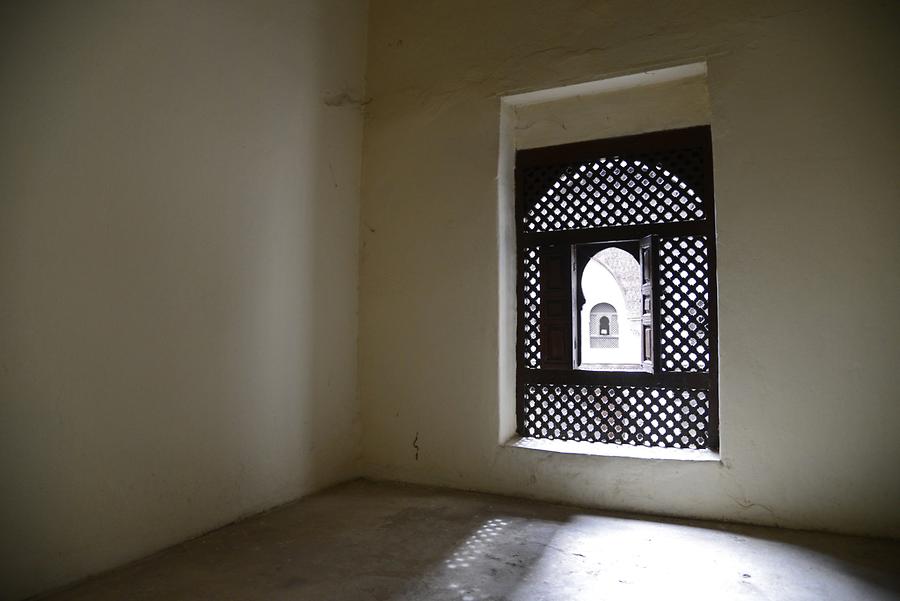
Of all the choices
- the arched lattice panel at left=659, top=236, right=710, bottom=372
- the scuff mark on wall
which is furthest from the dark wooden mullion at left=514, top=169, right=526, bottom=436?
the scuff mark on wall

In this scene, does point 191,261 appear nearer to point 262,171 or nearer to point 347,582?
point 262,171

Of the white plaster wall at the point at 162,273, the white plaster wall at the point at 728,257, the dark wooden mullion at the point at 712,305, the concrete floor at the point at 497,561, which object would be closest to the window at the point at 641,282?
the dark wooden mullion at the point at 712,305

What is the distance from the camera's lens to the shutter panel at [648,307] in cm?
314

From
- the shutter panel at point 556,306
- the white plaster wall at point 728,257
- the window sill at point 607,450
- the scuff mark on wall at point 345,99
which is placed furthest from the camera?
the scuff mark on wall at point 345,99

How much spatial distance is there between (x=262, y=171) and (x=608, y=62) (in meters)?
1.96

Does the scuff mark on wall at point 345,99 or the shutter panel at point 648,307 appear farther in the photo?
the scuff mark on wall at point 345,99

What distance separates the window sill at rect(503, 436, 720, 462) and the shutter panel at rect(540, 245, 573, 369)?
1.47 ft

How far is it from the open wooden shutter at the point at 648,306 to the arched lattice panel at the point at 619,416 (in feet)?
0.61

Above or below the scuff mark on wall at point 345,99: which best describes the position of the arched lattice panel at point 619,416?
below

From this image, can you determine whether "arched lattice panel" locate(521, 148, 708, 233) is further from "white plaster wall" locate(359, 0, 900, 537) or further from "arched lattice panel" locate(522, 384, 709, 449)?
"arched lattice panel" locate(522, 384, 709, 449)

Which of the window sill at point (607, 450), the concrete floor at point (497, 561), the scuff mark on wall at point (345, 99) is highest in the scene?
the scuff mark on wall at point (345, 99)

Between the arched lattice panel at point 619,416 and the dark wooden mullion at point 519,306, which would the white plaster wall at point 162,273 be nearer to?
the dark wooden mullion at point 519,306

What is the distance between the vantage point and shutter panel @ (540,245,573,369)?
133 inches

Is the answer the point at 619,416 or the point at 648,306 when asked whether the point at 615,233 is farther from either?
the point at 619,416
